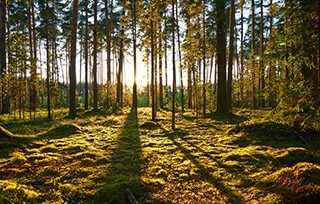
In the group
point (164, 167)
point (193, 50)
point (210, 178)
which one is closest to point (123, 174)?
point (164, 167)

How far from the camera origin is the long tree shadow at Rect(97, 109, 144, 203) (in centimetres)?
474

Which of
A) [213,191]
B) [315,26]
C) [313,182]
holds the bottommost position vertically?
[213,191]

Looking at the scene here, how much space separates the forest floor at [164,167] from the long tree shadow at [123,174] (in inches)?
0.9

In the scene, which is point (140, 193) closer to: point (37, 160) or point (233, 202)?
point (233, 202)

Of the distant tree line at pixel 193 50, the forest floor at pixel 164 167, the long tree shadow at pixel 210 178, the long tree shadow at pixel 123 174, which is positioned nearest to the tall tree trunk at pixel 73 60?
the distant tree line at pixel 193 50

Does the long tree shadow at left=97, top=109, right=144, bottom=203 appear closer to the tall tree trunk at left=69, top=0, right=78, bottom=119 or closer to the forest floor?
the forest floor

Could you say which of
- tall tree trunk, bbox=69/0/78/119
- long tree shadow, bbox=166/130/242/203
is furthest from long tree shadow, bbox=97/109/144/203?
tall tree trunk, bbox=69/0/78/119

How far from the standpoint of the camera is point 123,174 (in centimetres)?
603

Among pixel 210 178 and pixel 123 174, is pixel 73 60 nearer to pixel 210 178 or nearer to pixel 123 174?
pixel 123 174

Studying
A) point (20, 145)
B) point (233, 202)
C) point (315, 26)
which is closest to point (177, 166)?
point (233, 202)

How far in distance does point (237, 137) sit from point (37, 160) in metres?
7.58

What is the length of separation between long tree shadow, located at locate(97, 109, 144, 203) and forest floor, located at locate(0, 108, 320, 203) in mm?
22

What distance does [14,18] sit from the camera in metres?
29.1

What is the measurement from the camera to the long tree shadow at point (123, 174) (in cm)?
474
